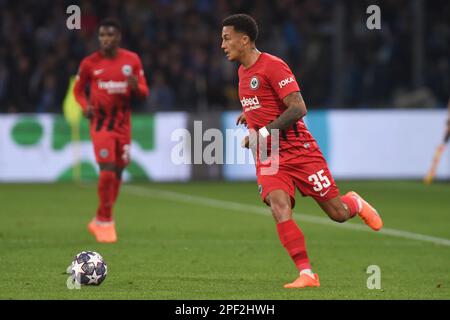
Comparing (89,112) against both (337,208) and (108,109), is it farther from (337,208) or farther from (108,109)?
(337,208)

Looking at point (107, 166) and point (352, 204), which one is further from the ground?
point (352, 204)

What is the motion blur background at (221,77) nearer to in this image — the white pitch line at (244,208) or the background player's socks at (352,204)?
the white pitch line at (244,208)

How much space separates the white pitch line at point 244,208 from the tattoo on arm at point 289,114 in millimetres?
4116

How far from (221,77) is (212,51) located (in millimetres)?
999

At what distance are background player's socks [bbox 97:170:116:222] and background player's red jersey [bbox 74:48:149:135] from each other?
0.49 m

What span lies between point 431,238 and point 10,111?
434 inches

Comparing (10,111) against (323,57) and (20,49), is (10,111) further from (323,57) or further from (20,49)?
(323,57)

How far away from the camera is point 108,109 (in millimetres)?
12414

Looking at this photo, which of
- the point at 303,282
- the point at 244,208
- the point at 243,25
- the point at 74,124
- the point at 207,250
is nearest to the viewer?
the point at 303,282

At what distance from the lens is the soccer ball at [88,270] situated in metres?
8.57

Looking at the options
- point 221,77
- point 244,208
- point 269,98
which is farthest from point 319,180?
point 221,77

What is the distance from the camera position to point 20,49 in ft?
75.4
